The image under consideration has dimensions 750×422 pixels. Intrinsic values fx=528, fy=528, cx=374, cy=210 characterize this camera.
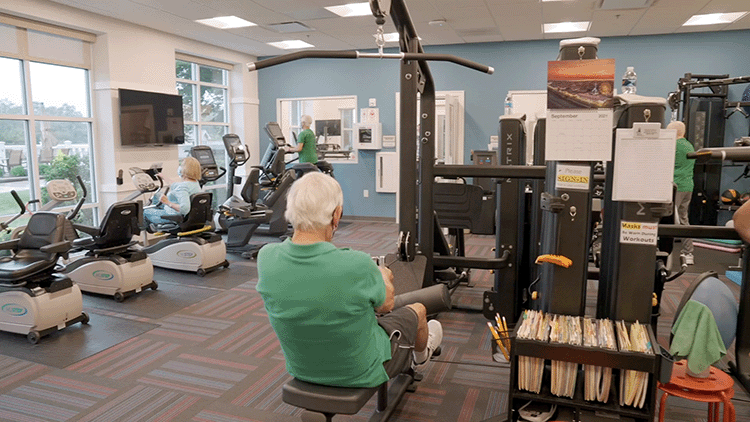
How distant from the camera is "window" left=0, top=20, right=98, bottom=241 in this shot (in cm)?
575

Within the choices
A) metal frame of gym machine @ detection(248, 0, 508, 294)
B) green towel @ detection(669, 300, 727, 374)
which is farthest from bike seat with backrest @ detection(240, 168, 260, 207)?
green towel @ detection(669, 300, 727, 374)

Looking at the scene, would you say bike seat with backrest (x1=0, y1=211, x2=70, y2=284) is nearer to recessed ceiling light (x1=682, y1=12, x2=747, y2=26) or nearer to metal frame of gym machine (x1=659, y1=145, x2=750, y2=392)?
metal frame of gym machine (x1=659, y1=145, x2=750, y2=392)

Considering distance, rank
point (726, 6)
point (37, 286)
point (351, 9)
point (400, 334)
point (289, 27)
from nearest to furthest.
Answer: point (400, 334)
point (37, 286)
point (726, 6)
point (351, 9)
point (289, 27)

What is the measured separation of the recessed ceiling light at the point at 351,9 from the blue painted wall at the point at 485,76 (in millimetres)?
2391

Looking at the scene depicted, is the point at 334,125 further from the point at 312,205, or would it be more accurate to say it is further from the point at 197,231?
the point at 312,205

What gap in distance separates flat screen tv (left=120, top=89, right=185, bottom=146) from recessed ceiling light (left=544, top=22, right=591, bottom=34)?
17.5 ft

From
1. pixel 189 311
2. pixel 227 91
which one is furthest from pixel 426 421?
pixel 227 91

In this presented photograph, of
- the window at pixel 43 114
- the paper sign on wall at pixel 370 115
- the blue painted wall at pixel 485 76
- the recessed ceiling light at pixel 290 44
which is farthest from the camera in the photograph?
the paper sign on wall at pixel 370 115

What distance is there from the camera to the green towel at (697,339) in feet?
6.93

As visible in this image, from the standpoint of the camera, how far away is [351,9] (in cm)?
637

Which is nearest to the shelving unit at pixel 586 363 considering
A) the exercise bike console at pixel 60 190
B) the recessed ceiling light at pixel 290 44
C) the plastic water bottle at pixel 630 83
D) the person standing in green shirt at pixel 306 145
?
the plastic water bottle at pixel 630 83

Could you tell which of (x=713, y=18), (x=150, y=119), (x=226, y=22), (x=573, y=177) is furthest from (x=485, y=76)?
(x=573, y=177)

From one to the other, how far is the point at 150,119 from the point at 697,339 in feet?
22.6

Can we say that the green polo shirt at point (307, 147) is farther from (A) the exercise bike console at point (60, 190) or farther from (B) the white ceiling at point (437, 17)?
(A) the exercise bike console at point (60, 190)
